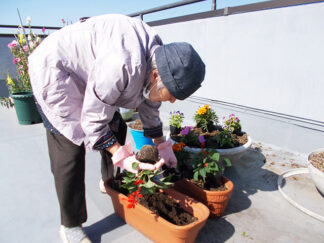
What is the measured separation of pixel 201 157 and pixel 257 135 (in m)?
1.53

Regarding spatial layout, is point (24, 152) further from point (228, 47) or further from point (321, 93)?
point (321, 93)

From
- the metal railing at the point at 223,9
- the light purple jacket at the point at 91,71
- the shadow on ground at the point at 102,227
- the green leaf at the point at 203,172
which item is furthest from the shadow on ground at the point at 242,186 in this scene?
the metal railing at the point at 223,9

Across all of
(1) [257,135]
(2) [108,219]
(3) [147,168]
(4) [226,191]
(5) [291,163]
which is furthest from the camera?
(1) [257,135]

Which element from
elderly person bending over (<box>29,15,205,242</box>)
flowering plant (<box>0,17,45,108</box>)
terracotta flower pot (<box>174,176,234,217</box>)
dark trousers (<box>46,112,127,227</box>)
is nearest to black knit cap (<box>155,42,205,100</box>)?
elderly person bending over (<box>29,15,205,242</box>)

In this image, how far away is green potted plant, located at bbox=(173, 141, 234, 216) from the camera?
1519mm

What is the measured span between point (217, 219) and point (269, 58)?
73.6 inches

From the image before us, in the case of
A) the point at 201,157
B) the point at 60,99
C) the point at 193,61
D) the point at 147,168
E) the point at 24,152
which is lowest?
the point at 24,152

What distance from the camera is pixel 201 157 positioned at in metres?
1.68

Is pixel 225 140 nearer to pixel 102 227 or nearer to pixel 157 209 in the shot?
pixel 157 209

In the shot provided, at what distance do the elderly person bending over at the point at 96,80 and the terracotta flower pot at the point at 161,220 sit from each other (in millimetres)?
287

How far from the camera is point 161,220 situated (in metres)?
1.24

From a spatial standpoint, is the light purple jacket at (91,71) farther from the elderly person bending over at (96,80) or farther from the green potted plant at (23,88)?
the green potted plant at (23,88)

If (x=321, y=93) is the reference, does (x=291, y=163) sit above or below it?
below

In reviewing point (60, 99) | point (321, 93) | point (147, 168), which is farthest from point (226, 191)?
point (321, 93)
